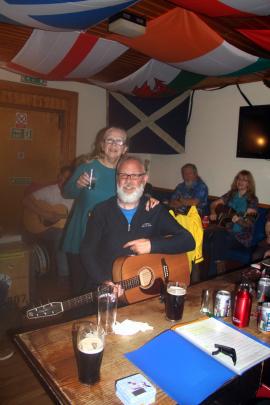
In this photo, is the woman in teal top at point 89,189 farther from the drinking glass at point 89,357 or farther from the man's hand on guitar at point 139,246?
the drinking glass at point 89,357

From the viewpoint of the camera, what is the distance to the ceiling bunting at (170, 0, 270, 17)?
221 cm

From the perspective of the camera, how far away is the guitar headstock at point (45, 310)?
1.43 m

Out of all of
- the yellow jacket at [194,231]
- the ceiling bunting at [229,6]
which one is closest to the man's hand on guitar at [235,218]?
the yellow jacket at [194,231]

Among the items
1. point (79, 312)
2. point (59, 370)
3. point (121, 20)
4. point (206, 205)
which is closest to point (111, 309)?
point (59, 370)

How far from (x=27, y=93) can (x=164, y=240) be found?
424 cm

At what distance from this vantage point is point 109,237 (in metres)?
2.04

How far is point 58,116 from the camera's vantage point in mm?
5805

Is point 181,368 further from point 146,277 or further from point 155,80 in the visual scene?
point 155,80

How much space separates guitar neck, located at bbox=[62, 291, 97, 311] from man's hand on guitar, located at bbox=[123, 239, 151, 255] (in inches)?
14.6

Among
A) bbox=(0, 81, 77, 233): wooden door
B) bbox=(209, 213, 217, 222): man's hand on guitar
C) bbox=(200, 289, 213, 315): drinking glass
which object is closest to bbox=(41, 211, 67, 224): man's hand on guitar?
bbox=(0, 81, 77, 233): wooden door

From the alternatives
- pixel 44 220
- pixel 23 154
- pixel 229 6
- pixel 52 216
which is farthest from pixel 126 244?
pixel 23 154

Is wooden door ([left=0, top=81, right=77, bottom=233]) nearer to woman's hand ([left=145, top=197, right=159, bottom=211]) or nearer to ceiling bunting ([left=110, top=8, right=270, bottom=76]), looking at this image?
ceiling bunting ([left=110, top=8, right=270, bottom=76])

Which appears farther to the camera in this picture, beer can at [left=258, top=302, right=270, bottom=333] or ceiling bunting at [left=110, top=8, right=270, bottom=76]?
ceiling bunting at [left=110, top=8, right=270, bottom=76]

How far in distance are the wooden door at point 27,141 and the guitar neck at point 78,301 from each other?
152 inches
